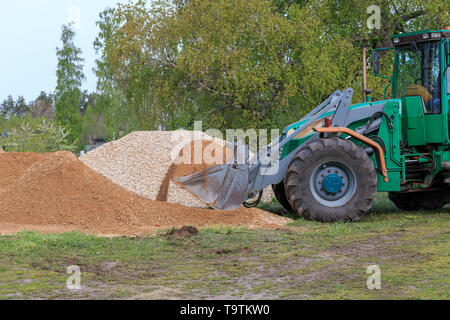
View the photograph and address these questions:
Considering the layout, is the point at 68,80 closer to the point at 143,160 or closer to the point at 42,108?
the point at 42,108

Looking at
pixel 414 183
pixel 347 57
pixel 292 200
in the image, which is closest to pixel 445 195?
pixel 414 183

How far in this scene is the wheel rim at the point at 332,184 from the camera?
970 cm

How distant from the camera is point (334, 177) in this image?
9688 millimetres

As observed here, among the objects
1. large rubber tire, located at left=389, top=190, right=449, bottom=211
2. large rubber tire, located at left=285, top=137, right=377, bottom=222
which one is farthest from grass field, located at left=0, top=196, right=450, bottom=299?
large rubber tire, located at left=389, top=190, right=449, bottom=211

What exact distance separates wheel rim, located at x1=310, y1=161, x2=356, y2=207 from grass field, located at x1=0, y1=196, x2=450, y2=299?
0.51 meters

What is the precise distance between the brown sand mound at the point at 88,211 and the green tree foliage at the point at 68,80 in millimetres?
42547

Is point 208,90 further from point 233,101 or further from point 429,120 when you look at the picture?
point 429,120

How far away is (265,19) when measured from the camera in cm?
2177

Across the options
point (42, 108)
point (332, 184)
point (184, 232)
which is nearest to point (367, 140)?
point (332, 184)

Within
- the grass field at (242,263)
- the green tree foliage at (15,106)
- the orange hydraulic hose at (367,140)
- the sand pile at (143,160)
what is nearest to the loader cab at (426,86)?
the orange hydraulic hose at (367,140)

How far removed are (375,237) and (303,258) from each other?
1.87m

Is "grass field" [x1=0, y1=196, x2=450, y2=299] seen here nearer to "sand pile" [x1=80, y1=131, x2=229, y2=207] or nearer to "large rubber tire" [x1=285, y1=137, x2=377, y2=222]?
"large rubber tire" [x1=285, y1=137, x2=377, y2=222]

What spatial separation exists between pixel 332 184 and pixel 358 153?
66 cm

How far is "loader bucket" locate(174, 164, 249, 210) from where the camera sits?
9.84m
